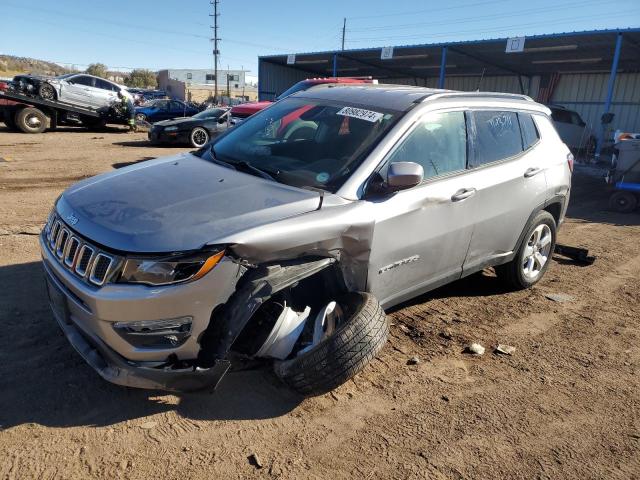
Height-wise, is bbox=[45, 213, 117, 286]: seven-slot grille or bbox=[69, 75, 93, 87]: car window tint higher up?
bbox=[69, 75, 93, 87]: car window tint

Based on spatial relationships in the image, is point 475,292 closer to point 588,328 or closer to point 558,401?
point 588,328

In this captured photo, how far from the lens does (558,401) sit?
3.20m

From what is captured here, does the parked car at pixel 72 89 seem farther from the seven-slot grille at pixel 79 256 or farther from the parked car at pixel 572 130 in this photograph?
the parked car at pixel 572 130

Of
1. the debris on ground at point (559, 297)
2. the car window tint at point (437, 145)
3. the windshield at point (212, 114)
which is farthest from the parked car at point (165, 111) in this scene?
the car window tint at point (437, 145)

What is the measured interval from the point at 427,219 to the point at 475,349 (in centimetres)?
113

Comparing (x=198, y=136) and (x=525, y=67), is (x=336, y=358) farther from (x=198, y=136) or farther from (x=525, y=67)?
(x=525, y=67)

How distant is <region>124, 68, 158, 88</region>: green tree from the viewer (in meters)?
84.9

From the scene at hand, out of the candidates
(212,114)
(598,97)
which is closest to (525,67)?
(598,97)

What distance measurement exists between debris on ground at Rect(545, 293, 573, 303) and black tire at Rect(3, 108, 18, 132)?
17365mm

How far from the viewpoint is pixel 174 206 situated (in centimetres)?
284

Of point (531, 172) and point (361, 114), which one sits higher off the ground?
point (361, 114)

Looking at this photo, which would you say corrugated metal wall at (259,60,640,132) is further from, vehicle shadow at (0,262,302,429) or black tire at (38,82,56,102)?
vehicle shadow at (0,262,302,429)

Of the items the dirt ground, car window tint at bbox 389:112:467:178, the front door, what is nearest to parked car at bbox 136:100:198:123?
the dirt ground

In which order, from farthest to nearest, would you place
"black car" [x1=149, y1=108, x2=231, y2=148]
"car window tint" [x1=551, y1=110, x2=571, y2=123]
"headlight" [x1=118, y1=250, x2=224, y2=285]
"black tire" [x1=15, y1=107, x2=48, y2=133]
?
"car window tint" [x1=551, y1=110, x2=571, y2=123], "black tire" [x1=15, y1=107, x2=48, y2=133], "black car" [x1=149, y1=108, x2=231, y2=148], "headlight" [x1=118, y1=250, x2=224, y2=285]
